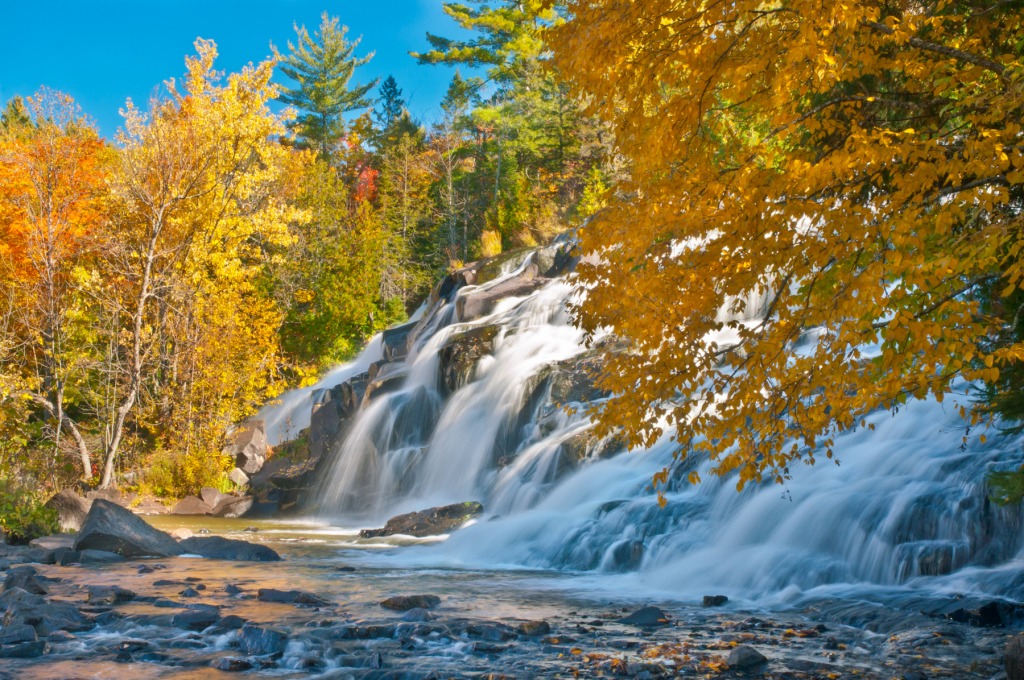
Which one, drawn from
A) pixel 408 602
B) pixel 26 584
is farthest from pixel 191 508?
pixel 408 602

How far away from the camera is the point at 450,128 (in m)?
45.8

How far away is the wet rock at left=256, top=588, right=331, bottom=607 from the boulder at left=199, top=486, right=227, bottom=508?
12.8 metres

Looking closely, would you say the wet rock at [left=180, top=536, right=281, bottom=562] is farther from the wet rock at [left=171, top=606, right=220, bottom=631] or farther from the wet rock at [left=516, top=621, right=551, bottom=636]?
the wet rock at [left=516, top=621, right=551, bottom=636]

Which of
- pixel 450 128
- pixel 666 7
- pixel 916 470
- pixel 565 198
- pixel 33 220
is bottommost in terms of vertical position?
pixel 916 470

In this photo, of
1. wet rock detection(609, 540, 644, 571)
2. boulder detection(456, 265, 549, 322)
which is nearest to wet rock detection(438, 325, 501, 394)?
boulder detection(456, 265, 549, 322)

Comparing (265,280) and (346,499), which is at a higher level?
(265,280)

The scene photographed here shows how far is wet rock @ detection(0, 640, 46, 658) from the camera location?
22.1ft

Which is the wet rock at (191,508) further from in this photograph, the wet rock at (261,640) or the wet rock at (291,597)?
the wet rock at (261,640)

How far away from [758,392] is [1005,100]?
221cm

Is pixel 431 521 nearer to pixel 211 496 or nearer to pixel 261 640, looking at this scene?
pixel 211 496

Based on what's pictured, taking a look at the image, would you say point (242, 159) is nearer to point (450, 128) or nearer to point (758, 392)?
point (758, 392)

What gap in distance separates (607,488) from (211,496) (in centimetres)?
1137

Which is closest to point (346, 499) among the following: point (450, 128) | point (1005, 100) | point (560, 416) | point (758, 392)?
point (560, 416)

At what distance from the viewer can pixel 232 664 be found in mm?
6629
